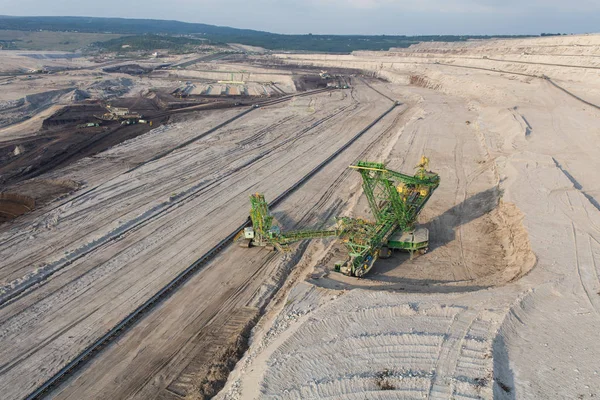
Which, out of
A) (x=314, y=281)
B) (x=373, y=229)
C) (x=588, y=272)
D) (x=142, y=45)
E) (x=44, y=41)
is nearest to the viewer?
(x=588, y=272)

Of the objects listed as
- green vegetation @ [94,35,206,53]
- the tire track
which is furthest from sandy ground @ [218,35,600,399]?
green vegetation @ [94,35,206,53]

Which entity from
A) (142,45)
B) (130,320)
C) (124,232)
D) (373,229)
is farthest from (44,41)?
(373,229)

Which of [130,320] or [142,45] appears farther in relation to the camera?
[142,45]

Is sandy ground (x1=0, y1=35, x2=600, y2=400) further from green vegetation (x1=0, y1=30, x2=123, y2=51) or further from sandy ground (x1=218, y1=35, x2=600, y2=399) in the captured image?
green vegetation (x1=0, y1=30, x2=123, y2=51)

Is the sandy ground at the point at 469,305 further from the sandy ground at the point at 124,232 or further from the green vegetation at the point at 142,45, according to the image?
the green vegetation at the point at 142,45

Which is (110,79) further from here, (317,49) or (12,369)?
(317,49)

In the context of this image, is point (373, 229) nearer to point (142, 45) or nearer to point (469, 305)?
point (469, 305)

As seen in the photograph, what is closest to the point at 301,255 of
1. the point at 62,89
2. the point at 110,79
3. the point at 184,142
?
the point at 184,142
